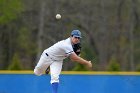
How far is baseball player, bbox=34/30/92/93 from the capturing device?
8.72 meters

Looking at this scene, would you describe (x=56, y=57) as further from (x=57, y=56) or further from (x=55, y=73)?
(x=55, y=73)

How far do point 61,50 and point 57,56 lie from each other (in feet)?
0.57

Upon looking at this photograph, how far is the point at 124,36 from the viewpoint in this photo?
34.4 meters

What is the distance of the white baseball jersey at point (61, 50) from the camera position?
344 inches

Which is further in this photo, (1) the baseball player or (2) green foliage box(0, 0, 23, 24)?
(2) green foliage box(0, 0, 23, 24)

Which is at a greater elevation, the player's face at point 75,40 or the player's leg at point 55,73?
the player's face at point 75,40
